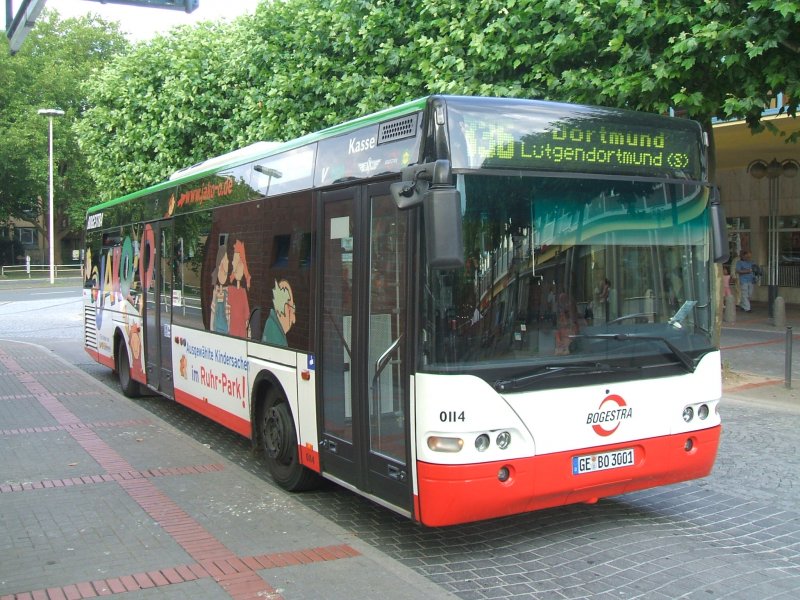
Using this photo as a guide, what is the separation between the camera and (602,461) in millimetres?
5191

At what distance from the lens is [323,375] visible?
6.05m

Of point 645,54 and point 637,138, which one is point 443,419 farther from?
point 645,54

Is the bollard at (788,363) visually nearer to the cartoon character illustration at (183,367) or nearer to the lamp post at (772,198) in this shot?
the cartoon character illustration at (183,367)

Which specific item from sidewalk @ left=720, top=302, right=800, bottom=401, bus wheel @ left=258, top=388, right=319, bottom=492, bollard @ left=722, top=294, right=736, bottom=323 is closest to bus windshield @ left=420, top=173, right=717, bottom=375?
bus wheel @ left=258, top=388, right=319, bottom=492

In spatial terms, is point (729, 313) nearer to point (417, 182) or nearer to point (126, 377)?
point (126, 377)

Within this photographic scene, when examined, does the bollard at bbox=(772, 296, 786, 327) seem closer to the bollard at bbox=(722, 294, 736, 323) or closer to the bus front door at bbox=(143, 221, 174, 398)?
the bollard at bbox=(722, 294, 736, 323)

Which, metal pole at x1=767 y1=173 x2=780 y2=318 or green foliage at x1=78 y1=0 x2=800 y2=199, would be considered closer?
green foliage at x1=78 y1=0 x2=800 y2=199

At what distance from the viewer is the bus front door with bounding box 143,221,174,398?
32.5 ft

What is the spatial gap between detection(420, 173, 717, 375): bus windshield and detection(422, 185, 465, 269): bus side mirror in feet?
0.96

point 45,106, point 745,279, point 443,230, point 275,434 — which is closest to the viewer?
point 443,230

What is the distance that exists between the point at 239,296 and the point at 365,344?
2.59 m

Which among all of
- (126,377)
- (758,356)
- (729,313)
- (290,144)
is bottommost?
(758,356)

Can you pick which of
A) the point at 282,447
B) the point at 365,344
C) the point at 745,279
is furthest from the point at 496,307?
the point at 745,279

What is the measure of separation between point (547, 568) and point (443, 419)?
1217 millimetres
